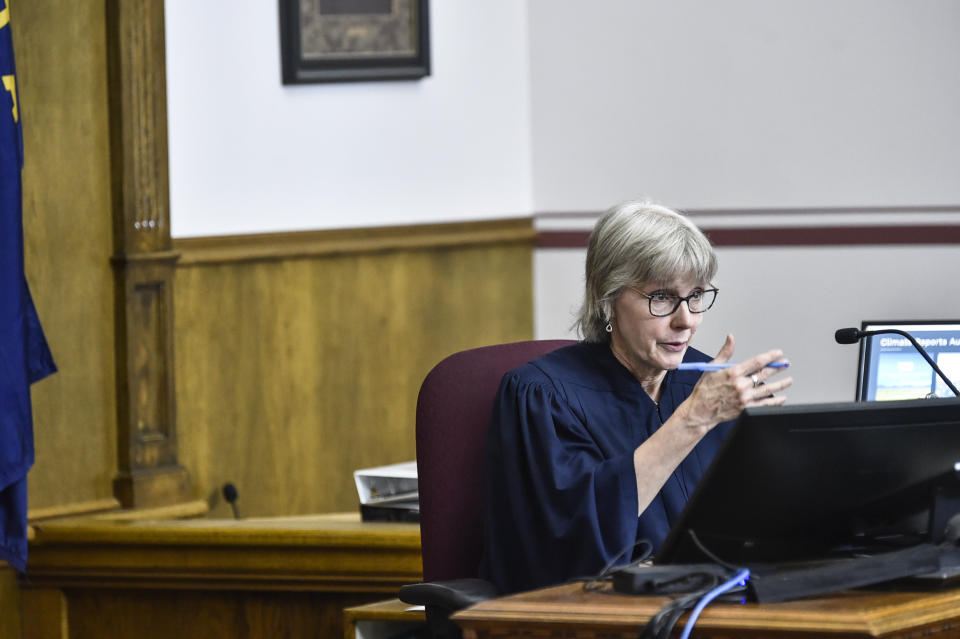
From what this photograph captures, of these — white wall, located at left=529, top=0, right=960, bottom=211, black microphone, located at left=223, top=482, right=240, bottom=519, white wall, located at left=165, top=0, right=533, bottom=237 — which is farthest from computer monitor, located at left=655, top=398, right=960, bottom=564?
white wall, located at left=529, top=0, right=960, bottom=211

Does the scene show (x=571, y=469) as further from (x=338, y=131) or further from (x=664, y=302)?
(x=338, y=131)

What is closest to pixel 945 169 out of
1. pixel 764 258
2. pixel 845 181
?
Result: pixel 845 181

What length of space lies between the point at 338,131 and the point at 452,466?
2077 millimetres

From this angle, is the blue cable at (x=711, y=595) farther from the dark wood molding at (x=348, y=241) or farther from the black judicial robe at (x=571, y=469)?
the dark wood molding at (x=348, y=241)

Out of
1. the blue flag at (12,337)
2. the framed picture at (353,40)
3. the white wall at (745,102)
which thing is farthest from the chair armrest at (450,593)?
the white wall at (745,102)

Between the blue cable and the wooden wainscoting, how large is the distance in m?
2.44

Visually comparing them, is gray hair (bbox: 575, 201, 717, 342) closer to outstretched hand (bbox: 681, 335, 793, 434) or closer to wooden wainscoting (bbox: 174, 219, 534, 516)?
outstretched hand (bbox: 681, 335, 793, 434)

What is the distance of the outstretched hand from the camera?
1.90 meters

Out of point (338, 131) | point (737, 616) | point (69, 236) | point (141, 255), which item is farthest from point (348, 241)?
point (737, 616)

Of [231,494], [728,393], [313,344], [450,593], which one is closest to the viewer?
[728,393]

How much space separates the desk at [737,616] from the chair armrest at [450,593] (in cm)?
44

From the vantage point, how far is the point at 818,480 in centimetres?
167

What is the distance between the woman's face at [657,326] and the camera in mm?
2234

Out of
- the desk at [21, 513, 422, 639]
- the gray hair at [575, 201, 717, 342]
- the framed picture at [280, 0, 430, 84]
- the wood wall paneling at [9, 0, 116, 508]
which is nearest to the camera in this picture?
the gray hair at [575, 201, 717, 342]
